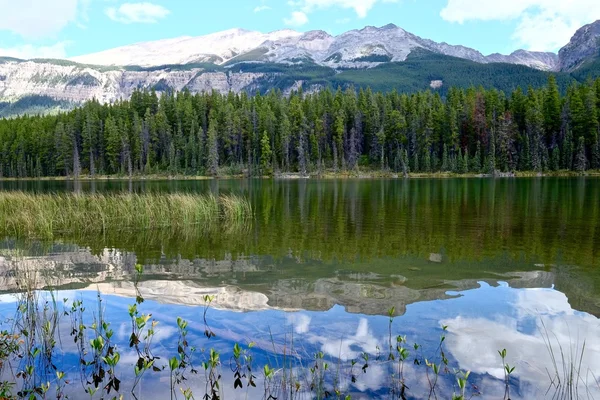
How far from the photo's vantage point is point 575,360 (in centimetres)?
791

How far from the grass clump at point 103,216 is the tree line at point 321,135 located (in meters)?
89.3

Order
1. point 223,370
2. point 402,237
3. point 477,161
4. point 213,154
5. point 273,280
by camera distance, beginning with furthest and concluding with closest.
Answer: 1. point 213,154
2. point 477,161
3. point 402,237
4. point 273,280
5. point 223,370

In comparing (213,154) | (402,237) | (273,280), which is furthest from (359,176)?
(273,280)

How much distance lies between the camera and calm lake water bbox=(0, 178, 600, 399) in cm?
786

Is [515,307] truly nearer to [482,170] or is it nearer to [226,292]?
[226,292]

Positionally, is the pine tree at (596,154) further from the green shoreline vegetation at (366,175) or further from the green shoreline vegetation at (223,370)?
the green shoreline vegetation at (223,370)

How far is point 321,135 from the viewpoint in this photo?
124938mm

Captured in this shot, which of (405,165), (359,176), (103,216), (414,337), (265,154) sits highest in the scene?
(265,154)

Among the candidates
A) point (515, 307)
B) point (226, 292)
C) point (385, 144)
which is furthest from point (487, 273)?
point (385, 144)

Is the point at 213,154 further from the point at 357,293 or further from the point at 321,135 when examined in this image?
the point at 357,293

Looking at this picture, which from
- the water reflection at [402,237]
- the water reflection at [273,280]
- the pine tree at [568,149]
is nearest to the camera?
the water reflection at [273,280]

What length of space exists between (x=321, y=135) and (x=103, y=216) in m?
102

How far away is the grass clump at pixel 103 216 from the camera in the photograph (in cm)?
2450

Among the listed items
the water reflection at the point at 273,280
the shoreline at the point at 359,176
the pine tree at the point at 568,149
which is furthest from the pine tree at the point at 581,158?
the water reflection at the point at 273,280
